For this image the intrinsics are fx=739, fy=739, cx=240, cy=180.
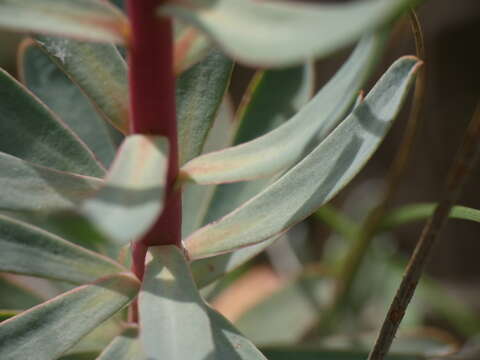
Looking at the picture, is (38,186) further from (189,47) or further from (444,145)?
(444,145)

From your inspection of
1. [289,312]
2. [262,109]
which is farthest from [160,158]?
[289,312]

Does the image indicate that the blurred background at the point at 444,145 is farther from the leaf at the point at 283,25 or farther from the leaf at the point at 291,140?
the leaf at the point at 283,25

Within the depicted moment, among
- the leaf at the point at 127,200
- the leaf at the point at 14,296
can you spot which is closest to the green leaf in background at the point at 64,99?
the leaf at the point at 14,296

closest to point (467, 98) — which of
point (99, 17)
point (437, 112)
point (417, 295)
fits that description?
point (437, 112)

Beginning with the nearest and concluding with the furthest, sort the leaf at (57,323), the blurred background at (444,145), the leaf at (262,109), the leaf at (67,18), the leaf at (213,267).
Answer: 1. the leaf at (67,18)
2. the leaf at (57,323)
3. the leaf at (213,267)
4. the leaf at (262,109)
5. the blurred background at (444,145)

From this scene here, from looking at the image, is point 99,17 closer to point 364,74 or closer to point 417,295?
point 364,74

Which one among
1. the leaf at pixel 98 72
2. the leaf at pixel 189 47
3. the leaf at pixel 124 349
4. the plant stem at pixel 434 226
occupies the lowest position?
the leaf at pixel 124 349

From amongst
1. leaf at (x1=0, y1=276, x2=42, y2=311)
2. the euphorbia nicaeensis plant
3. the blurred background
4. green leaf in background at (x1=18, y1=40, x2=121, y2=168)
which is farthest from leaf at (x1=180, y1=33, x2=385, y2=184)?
the blurred background
